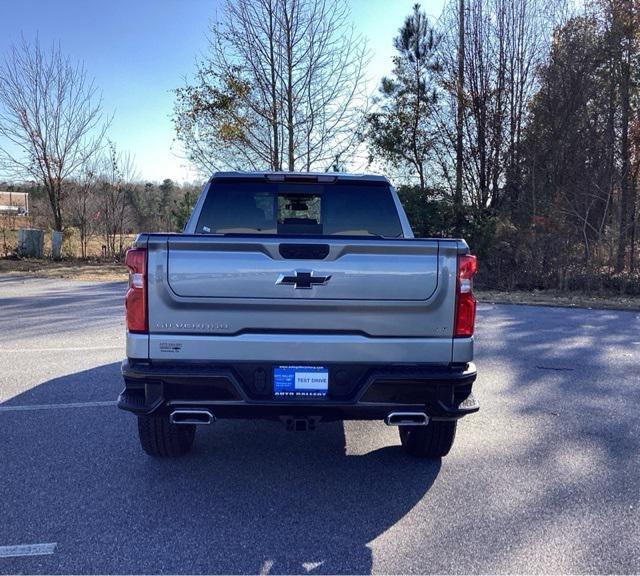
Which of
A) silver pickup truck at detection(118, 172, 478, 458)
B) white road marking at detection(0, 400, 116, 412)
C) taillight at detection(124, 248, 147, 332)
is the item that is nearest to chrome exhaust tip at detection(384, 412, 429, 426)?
silver pickup truck at detection(118, 172, 478, 458)

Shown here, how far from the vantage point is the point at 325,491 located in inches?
137

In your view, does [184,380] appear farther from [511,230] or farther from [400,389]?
[511,230]

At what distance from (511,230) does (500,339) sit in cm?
763

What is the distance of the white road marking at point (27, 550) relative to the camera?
275 cm

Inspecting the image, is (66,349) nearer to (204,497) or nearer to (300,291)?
(204,497)

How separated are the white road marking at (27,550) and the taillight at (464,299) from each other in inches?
95.1

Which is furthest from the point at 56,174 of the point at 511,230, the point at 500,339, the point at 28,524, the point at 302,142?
the point at 28,524

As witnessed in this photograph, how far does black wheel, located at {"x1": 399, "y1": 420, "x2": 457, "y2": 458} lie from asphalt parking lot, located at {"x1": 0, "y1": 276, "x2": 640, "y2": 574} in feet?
0.29

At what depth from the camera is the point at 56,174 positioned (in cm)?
2238

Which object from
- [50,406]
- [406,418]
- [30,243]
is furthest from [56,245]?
[406,418]

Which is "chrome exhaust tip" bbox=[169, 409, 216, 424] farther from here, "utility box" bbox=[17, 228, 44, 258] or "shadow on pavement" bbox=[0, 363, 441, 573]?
"utility box" bbox=[17, 228, 44, 258]

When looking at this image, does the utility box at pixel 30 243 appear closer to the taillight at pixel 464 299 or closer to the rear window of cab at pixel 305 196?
the rear window of cab at pixel 305 196

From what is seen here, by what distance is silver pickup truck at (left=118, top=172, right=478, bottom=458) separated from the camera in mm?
3096

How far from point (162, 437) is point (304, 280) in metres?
1.58
